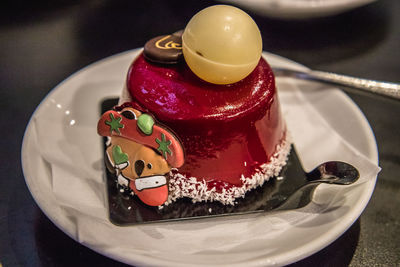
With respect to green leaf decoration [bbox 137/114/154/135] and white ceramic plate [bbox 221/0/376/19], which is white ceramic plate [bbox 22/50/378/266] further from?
white ceramic plate [bbox 221/0/376/19]

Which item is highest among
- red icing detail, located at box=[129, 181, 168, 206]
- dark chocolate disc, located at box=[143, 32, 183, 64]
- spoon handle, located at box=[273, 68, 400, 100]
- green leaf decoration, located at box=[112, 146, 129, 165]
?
dark chocolate disc, located at box=[143, 32, 183, 64]

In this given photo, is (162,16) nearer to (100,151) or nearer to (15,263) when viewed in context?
(100,151)

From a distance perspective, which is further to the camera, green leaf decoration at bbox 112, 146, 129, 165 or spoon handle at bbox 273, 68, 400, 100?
spoon handle at bbox 273, 68, 400, 100

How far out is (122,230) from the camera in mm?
897

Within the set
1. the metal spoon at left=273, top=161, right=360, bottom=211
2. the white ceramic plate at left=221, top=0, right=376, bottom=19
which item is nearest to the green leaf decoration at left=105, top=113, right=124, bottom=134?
the metal spoon at left=273, top=161, right=360, bottom=211

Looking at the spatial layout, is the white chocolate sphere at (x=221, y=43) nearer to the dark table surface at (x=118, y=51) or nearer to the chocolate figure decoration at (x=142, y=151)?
the chocolate figure decoration at (x=142, y=151)

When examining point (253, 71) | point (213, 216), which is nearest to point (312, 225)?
point (213, 216)

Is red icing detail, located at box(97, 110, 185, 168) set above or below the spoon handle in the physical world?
above

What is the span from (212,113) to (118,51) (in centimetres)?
76

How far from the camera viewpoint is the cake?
891mm

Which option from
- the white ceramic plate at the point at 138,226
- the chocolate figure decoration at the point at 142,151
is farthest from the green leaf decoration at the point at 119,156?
the white ceramic plate at the point at 138,226

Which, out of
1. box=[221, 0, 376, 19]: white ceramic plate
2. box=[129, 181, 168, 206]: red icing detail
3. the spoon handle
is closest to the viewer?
box=[129, 181, 168, 206]: red icing detail

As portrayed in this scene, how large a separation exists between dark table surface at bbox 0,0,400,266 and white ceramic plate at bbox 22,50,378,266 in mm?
81

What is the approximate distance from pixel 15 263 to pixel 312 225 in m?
0.61
